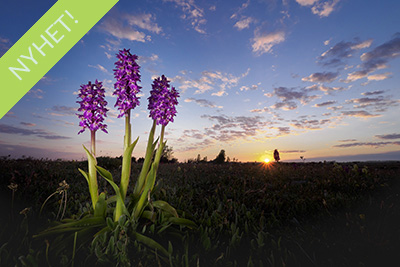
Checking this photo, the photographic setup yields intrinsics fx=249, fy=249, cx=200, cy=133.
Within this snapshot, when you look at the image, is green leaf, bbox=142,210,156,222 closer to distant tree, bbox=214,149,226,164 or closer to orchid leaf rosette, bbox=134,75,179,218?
orchid leaf rosette, bbox=134,75,179,218

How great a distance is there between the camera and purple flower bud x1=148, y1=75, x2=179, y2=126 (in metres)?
4.09

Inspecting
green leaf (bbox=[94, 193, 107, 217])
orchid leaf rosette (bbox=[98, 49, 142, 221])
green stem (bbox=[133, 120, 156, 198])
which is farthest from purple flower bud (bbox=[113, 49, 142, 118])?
green leaf (bbox=[94, 193, 107, 217])

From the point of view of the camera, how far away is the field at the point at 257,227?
3.46 meters

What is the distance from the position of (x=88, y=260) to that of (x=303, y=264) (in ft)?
9.77

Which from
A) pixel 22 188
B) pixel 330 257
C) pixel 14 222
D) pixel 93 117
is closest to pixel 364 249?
pixel 330 257

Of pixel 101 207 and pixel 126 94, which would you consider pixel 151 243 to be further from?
pixel 126 94

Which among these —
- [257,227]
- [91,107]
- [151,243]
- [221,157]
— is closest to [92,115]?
[91,107]

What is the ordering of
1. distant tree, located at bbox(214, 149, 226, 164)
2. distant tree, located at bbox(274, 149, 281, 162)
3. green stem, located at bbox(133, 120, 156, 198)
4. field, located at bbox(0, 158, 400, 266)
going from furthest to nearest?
distant tree, located at bbox(214, 149, 226, 164) < distant tree, located at bbox(274, 149, 281, 162) < green stem, located at bbox(133, 120, 156, 198) < field, located at bbox(0, 158, 400, 266)

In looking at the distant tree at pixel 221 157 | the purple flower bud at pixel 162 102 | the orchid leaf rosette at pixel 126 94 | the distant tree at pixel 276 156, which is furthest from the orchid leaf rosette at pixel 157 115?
the distant tree at pixel 221 157

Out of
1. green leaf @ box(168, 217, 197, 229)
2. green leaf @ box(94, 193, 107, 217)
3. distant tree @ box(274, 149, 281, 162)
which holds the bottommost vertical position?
green leaf @ box(168, 217, 197, 229)

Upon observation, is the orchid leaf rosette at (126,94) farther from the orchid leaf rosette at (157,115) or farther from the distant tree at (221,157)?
the distant tree at (221,157)

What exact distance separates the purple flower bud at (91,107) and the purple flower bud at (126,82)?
42cm

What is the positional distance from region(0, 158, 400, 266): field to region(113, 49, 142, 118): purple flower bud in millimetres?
1615

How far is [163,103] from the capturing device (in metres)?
4.08
